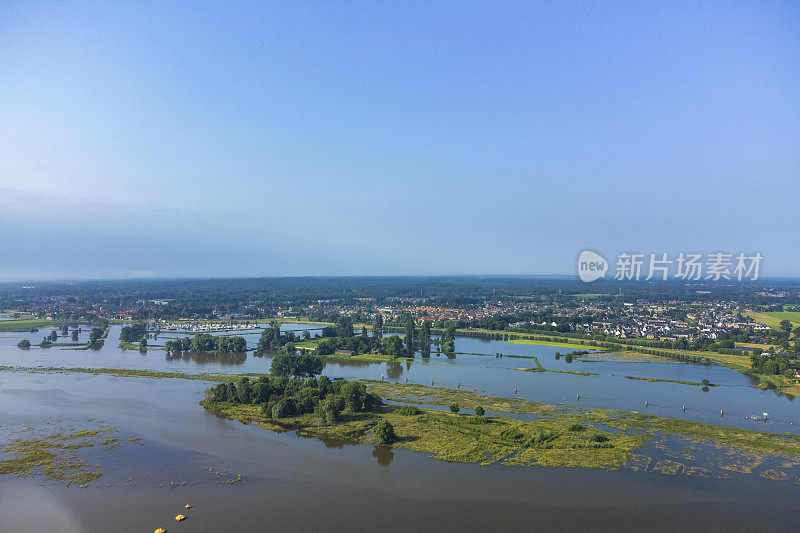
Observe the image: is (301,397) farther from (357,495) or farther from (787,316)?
(787,316)

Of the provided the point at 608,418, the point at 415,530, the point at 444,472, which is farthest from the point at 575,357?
the point at 415,530

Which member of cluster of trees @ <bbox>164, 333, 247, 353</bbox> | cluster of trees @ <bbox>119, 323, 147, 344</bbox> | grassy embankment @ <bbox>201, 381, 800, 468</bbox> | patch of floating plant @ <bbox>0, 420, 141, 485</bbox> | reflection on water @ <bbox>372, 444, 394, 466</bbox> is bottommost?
cluster of trees @ <bbox>119, 323, 147, 344</bbox>

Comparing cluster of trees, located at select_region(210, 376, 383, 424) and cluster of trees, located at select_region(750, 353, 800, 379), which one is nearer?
cluster of trees, located at select_region(210, 376, 383, 424)

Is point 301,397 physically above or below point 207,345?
above

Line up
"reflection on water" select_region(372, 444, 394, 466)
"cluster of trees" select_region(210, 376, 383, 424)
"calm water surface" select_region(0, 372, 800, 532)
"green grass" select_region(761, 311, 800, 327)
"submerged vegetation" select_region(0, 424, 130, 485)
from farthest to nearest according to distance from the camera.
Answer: "green grass" select_region(761, 311, 800, 327)
"cluster of trees" select_region(210, 376, 383, 424)
"reflection on water" select_region(372, 444, 394, 466)
"submerged vegetation" select_region(0, 424, 130, 485)
"calm water surface" select_region(0, 372, 800, 532)

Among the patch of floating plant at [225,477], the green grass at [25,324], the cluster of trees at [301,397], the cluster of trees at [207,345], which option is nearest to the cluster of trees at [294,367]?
the cluster of trees at [301,397]

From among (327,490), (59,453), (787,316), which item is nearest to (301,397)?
(327,490)

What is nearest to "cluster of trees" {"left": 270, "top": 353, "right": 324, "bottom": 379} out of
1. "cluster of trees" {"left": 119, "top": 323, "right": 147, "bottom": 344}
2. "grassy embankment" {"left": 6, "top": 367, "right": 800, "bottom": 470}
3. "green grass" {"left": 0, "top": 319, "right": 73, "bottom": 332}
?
"grassy embankment" {"left": 6, "top": 367, "right": 800, "bottom": 470}

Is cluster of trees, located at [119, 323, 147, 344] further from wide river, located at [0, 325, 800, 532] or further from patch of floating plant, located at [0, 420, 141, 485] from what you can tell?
patch of floating plant, located at [0, 420, 141, 485]
